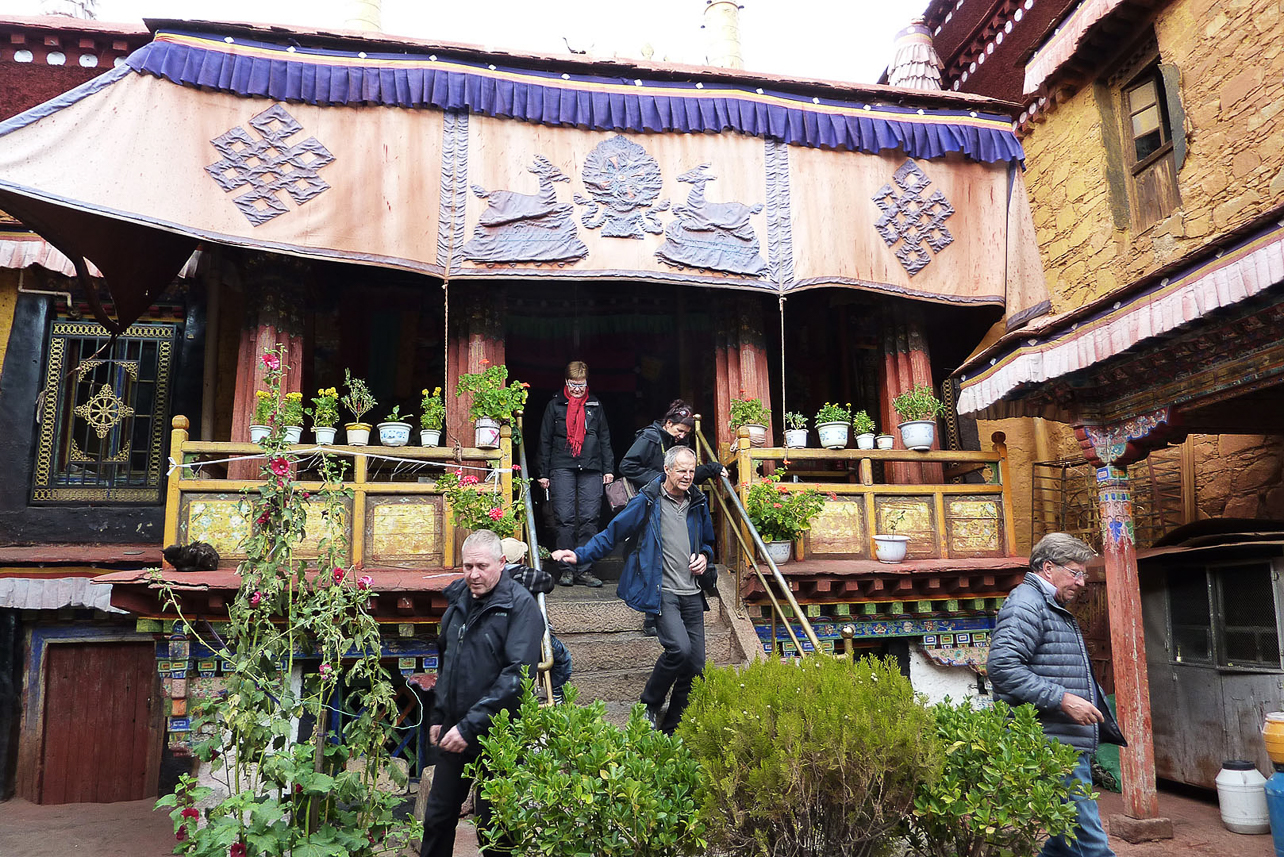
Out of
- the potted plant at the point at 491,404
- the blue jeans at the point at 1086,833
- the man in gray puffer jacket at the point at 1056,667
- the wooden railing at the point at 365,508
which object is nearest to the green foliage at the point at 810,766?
the man in gray puffer jacket at the point at 1056,667

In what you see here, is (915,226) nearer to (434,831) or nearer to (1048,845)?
(1048,845)

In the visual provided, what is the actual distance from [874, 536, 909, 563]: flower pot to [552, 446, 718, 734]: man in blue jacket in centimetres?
302

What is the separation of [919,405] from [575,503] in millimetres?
3728

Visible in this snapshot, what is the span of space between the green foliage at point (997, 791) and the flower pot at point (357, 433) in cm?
561

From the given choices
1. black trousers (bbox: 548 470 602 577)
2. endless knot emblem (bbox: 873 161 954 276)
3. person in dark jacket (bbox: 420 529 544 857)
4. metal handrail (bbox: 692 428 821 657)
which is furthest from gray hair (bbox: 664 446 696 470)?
endless knot emblem (bbox: 873 161 954 276)

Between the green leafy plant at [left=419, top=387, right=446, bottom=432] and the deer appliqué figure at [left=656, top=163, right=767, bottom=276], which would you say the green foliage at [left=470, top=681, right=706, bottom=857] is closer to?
the green leafy plant at [left=419, top=387, right=446, bottom=432]

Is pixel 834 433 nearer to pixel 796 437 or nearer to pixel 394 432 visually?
pixel 796 437

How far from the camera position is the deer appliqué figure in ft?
29.0

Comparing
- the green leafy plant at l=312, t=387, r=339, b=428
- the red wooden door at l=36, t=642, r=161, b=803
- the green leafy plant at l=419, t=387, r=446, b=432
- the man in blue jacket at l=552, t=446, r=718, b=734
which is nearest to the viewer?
the man in blue jacket at l=552, t=446, r=718, b=734

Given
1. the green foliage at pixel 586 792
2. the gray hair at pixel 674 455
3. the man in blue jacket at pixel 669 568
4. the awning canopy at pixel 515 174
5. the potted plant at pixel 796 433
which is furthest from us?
the potted plant at pixel 796 433

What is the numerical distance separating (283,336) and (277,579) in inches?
215

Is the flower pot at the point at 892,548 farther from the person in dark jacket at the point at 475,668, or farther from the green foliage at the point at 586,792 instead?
the green foliage at the point at 586,792

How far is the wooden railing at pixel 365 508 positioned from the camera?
7.29 m

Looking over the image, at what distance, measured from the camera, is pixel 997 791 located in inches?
149
